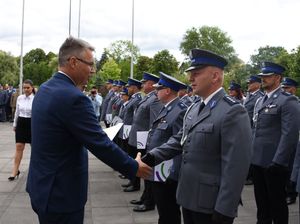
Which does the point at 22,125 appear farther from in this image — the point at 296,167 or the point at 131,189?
the point at 296,167

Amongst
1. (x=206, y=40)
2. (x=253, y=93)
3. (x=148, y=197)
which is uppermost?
(x=206, y=40)

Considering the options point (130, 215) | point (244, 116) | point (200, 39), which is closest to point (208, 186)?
point (244, 116)

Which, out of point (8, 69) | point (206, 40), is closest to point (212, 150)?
point (8, 69)

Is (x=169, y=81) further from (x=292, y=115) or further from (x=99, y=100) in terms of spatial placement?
(x=99, y=100)

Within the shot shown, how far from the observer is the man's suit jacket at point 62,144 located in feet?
9.46

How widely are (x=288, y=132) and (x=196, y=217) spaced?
6.63 feet

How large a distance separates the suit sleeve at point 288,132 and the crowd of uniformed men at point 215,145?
11mm

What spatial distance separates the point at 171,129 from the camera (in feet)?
16.1

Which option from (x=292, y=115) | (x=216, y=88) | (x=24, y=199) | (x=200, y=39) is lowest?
(x=24, y=199)

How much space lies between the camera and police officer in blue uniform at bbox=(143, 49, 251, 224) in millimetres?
3049

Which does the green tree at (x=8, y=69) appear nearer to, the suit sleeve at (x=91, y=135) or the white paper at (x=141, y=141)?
the white paper at (x=141, y=141)

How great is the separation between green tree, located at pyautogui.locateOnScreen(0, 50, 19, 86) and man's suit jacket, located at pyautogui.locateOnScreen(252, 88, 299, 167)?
66.5 metres

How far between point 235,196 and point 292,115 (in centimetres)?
215

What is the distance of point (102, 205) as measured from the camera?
21.9 ft
